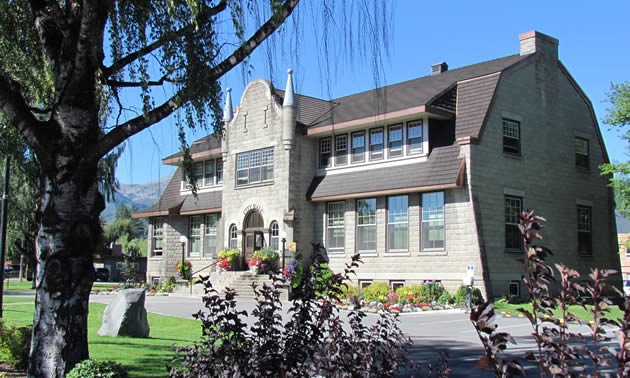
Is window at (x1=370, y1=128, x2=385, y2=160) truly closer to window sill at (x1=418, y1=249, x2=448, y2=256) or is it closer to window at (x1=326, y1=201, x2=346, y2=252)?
window at (x1=326, y1=201, x2=346, y2=252)

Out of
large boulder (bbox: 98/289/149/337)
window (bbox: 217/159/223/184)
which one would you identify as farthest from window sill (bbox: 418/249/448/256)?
window (bbox: 217/159/223/184)

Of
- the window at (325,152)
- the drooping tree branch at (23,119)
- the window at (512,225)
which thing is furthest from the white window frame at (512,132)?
the drooping tree branch at (23,119)

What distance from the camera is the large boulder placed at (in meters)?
13.3

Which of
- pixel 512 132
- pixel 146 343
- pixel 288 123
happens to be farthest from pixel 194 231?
pixel 146 343

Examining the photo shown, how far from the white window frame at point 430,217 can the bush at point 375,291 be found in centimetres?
226

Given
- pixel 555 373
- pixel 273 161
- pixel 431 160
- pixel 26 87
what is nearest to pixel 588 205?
pixel 431 160

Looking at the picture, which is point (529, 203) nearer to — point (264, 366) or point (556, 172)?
point (556, 172)

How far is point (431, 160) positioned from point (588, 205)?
9.15m

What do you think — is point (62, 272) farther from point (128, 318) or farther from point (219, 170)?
point (219, 170)

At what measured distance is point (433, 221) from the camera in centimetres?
Answer: 2548

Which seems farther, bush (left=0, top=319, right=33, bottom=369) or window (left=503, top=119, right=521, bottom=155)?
window (left=503, top=119, right=521, bottom=155)

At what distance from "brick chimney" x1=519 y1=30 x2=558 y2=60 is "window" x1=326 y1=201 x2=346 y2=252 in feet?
36.0

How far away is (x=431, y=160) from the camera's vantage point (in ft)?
84.6

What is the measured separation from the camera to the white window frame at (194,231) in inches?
1446
